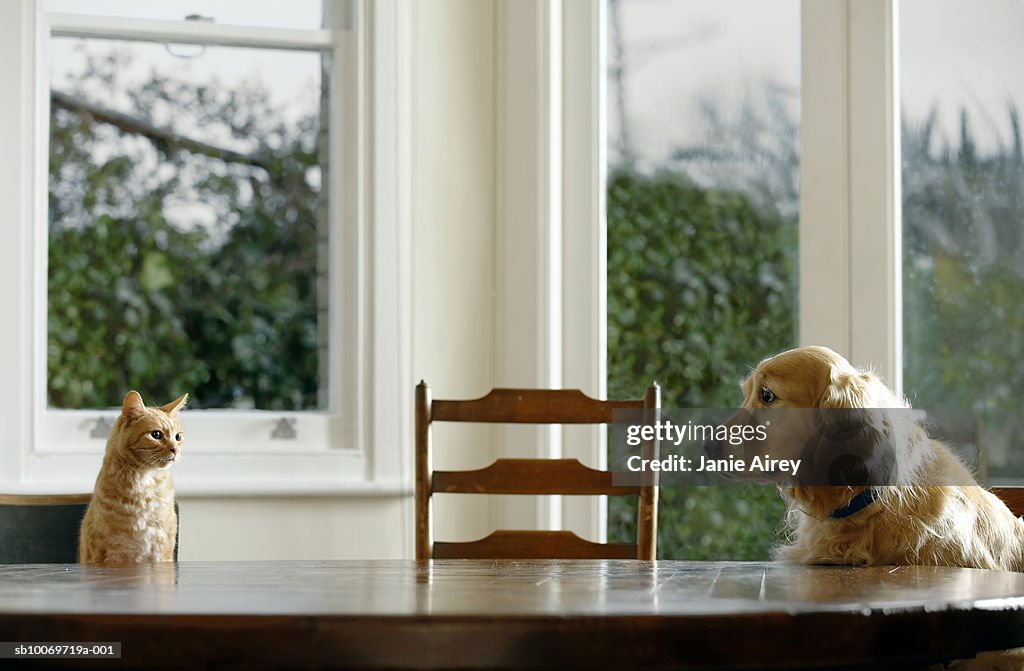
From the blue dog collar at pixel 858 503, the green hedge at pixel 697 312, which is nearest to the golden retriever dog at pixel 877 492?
the blue dog collar at pixel 858 503

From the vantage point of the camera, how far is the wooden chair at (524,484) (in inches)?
70.2

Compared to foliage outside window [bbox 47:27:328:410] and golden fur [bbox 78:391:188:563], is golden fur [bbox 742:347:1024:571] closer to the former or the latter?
golden fur [bbox 78:391:188:563]

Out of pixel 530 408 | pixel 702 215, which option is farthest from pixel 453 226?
pixel 530 408

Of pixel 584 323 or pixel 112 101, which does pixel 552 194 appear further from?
pixel 112 101

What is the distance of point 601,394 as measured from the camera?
253cm

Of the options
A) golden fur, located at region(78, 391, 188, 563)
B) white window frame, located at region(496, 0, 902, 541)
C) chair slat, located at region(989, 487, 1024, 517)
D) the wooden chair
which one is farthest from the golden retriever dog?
white window frame, located at region(496, 0, 902, 541)

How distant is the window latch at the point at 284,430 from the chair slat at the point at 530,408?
2.40ft

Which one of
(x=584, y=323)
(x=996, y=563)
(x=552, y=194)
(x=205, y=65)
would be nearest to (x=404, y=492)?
(x=584, y=323)

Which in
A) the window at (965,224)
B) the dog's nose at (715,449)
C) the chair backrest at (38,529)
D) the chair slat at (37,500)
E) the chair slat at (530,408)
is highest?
the window at (965,224)

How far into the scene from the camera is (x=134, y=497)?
1396 millimetres

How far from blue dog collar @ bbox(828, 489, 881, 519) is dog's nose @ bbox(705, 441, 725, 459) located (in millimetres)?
169

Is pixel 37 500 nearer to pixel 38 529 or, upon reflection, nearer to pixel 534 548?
pixel 38 529

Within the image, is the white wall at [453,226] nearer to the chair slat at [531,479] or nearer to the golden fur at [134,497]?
the chair slat at [531,479]

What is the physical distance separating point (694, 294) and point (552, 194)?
0.43m
